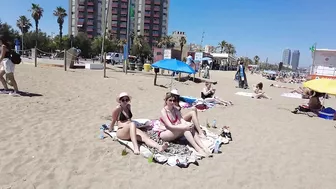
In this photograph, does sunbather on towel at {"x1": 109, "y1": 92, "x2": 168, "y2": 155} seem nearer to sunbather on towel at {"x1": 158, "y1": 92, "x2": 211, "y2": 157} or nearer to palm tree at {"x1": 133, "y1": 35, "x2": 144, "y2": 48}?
sunbather on towel at {"x1": 158, "y1": 92, "x2": 211, "y2": 157}

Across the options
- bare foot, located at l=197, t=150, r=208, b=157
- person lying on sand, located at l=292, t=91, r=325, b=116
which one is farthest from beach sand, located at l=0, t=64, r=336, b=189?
person lying on sand, located at l=292, t=91, r=325, b=116

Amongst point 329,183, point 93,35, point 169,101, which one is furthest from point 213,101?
point 93,35

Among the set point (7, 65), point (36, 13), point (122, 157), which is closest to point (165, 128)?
point (122, 157)

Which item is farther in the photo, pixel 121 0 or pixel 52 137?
pixel 121 0

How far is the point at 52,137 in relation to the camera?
4594mm

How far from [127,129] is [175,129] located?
825 millimetres

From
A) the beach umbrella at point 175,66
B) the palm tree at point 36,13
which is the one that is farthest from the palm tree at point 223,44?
the beach umbrella at point 175,66

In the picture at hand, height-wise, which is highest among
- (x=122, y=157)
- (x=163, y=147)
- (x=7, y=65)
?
(x=7, y=65)

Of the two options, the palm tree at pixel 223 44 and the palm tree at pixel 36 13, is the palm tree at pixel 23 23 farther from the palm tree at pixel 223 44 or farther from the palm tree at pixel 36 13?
the palm tree at pixel 223 44

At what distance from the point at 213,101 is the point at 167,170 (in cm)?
594

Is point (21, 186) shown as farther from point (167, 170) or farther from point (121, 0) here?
point (121, 0)

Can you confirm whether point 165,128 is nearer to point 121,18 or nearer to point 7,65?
point 7,65

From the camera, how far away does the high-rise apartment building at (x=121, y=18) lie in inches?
3524

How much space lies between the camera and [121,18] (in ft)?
302
